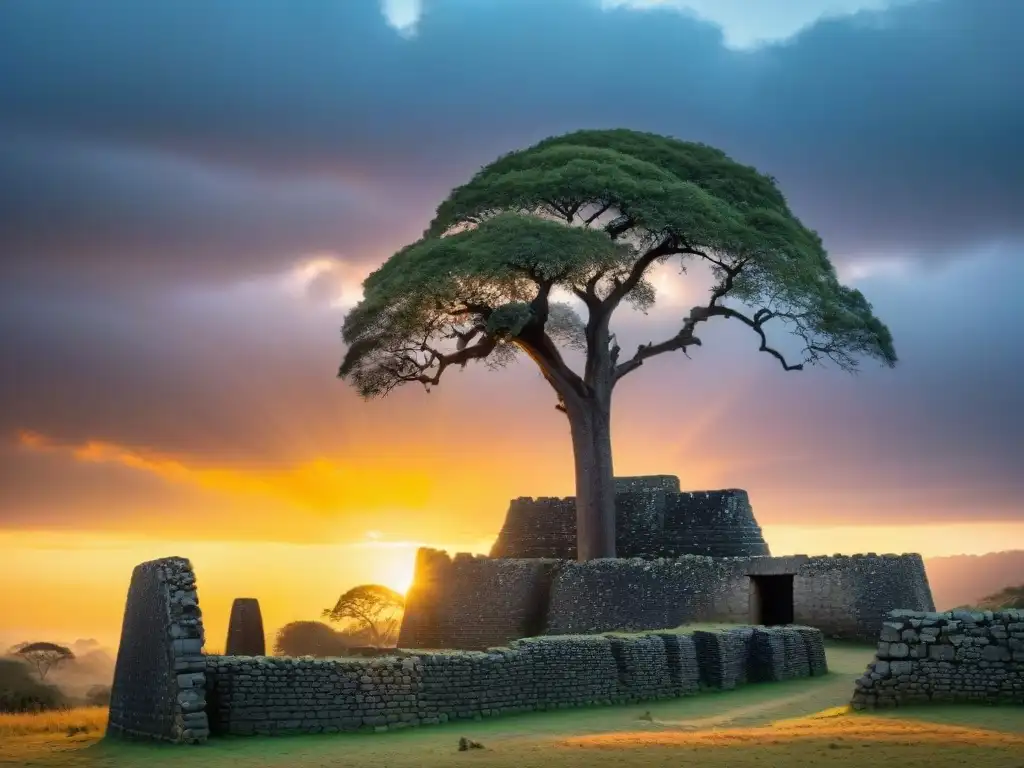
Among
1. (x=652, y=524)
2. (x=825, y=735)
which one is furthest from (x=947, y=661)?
(x=652, y=524)

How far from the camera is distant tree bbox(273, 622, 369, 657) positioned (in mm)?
51219

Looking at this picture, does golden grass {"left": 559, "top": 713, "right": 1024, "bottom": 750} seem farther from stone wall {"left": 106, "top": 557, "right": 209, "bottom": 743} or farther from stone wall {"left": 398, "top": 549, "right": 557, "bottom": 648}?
stone wall {"left": 398, "top": 549, "right": 557, "bottom": 648}

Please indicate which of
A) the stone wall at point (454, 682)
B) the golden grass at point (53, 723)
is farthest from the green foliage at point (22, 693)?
the stone wall at point (454, 682)

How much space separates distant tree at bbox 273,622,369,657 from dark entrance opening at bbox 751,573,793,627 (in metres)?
20.7

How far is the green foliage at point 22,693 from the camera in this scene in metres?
31.6

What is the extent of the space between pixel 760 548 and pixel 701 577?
17.2 feet

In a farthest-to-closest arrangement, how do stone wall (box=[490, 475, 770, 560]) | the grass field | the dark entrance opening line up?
1. stone wall (box=[490, 475, 770, 560])
2. the dark entrance opening
3. the grass field

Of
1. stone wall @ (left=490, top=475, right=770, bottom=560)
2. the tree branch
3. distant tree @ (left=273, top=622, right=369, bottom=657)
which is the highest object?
the tree branch

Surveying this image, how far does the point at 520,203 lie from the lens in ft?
127

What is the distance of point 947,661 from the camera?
20188 mm

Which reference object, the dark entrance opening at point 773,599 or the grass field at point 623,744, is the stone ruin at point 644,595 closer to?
the dark entrance opening at point 773,599

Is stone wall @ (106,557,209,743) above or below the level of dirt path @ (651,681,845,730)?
above

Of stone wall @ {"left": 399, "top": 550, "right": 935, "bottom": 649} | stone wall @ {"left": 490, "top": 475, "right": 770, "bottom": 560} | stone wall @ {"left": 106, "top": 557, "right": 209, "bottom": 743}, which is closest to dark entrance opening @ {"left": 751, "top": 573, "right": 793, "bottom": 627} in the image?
stone wall @ {"left": 399, "top": 550, "right": 935, "bottom": 649}

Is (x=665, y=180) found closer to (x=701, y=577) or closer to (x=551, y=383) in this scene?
(x=551, y=383)
